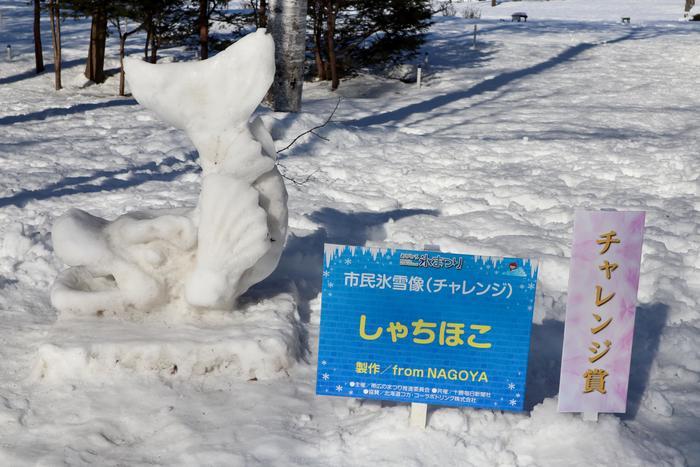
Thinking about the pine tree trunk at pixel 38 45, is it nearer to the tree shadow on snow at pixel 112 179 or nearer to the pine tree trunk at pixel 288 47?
the pine tree trunk at pixel 288 47

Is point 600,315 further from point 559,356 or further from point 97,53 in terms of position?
point 97,53

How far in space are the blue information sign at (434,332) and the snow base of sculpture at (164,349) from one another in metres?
0.70

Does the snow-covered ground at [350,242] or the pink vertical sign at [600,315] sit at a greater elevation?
the pink vertical sign at [600,315]

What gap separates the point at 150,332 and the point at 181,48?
1848 centimetres

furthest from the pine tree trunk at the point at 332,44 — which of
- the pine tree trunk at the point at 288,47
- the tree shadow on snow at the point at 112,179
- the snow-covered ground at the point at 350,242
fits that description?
the tree shadow on snow at the point at 112,179

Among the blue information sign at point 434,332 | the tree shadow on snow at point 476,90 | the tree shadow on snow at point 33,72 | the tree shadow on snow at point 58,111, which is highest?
the blue information sign at point 434,332

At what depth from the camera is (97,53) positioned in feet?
56.9

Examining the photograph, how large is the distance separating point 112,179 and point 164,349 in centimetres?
403

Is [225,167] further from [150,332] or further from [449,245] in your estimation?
[449,245]

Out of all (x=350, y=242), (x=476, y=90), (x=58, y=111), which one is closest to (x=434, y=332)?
(x=350, y=242)

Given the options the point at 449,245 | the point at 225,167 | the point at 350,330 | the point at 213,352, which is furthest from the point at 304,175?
the point at 350,330

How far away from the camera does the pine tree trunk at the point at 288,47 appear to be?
8961 mm

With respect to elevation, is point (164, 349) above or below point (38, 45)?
above

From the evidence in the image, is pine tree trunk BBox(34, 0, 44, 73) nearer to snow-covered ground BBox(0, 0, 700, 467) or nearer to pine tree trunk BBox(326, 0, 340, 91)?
snow-covered ground BBox(0, 0, 700, 467)
